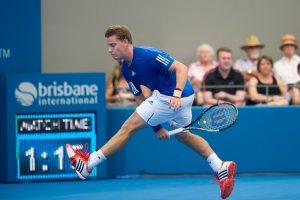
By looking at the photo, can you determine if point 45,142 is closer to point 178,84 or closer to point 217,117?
point 217,117

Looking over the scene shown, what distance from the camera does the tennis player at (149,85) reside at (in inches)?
342

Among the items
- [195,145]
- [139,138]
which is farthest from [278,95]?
[195,145]

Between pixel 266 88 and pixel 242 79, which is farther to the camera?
pixel 242 79

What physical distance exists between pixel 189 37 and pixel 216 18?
1.71ft

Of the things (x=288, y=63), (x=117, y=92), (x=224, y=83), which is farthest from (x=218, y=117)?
(x=288, y=63)

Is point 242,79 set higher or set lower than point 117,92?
higher

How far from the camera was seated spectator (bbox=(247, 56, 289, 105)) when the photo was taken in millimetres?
11773

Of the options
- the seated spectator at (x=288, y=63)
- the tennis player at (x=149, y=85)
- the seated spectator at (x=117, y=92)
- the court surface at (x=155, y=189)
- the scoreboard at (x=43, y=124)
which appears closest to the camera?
the tennis player at (x=149, y=85)

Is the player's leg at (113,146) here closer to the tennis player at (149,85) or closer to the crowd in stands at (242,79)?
the tennis player at (149,85)

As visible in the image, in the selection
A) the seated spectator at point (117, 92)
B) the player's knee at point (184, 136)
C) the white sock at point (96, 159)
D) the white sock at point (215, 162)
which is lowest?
the white sock at point (215, 162)

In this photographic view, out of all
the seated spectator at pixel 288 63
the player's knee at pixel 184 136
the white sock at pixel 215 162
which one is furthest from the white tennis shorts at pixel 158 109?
the seated spectator at pixel 288 63

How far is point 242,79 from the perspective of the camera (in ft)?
40.1

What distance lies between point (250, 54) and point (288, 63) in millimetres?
583

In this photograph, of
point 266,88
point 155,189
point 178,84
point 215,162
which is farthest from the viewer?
point 266,88
